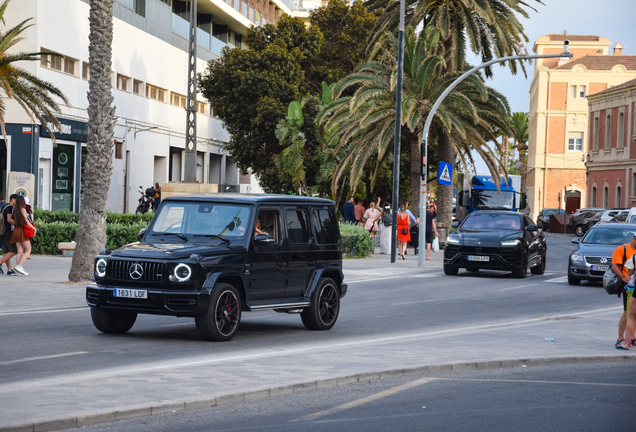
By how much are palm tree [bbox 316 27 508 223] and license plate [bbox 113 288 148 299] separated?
806 inches

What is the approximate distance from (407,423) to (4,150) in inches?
1183

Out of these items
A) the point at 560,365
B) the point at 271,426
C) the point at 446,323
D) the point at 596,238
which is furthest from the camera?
the point at 596,238

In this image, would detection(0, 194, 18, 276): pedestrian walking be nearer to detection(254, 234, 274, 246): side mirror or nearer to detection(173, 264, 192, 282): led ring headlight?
detection(254, 234, 274, 246): side mirror

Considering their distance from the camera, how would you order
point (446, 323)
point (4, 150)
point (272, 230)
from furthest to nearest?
point (4, 150)
point (446, 323)
point (272, 230)

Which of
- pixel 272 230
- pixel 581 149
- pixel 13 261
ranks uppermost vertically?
pixel 581 149

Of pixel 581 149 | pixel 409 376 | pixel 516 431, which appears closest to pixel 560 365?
pixel 409 376

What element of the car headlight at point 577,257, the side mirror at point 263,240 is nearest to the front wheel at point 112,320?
the side mirror at point 263,240

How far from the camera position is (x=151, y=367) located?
8477 mm

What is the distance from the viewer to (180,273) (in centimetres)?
998

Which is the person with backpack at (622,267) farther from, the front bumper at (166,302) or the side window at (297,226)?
the front bumper at (166,302)

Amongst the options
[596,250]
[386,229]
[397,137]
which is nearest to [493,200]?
[386,229]

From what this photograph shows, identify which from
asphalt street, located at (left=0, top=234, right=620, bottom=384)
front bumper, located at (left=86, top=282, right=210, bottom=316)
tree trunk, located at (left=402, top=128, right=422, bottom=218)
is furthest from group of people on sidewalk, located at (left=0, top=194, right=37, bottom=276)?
tree trunk, located at (left=402, top=128, right=422, bottom=218)

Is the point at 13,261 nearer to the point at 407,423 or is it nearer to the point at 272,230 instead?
the point at 272,230

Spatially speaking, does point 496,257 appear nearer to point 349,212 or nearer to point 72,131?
point 349,212
